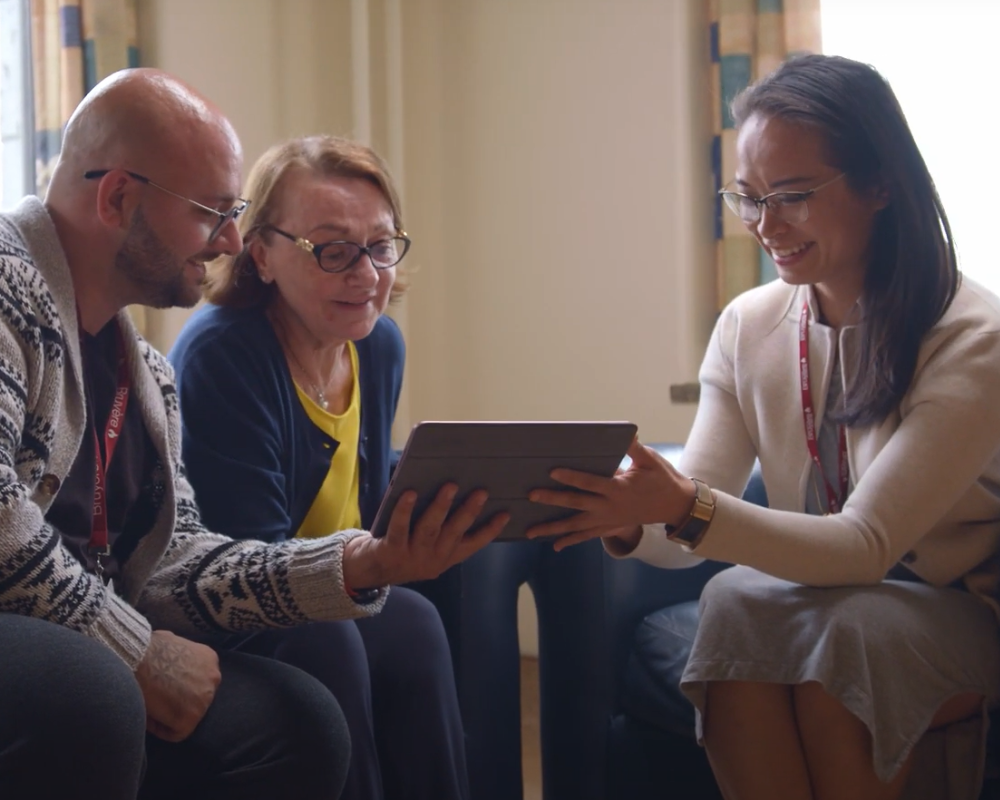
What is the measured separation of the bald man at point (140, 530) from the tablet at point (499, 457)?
0.11ft

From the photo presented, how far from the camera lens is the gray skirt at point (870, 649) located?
4.84 feet

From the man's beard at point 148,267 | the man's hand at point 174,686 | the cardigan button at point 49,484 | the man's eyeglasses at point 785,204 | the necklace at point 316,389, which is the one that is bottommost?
the man's hand at point 174,686

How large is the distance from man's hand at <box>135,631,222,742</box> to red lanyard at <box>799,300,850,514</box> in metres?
0.98

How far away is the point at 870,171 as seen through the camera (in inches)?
67.6

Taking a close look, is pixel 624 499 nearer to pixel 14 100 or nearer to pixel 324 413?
pixel 324 413

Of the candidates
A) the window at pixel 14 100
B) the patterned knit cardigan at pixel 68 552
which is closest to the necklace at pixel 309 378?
the patterned knit cardigan at pixel 68 552

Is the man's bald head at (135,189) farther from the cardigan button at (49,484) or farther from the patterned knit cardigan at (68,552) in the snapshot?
the cardigan button at (49,484)

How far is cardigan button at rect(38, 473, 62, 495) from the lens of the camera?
53.1 inches

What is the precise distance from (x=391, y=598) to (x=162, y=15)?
189 cm

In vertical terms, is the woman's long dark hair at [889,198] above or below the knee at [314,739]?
above

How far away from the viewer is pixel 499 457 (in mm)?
1354

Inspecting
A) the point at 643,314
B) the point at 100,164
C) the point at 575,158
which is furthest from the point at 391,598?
the point at 575,158

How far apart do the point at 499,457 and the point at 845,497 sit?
71 centimetres

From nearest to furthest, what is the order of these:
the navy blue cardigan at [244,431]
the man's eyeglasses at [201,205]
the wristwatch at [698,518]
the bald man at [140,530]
→ the bald man at [140,530] → the man's eyeglasses at [201,205] → the wristwatch at [698,518] → the navy blue cardigan at [244,431]
